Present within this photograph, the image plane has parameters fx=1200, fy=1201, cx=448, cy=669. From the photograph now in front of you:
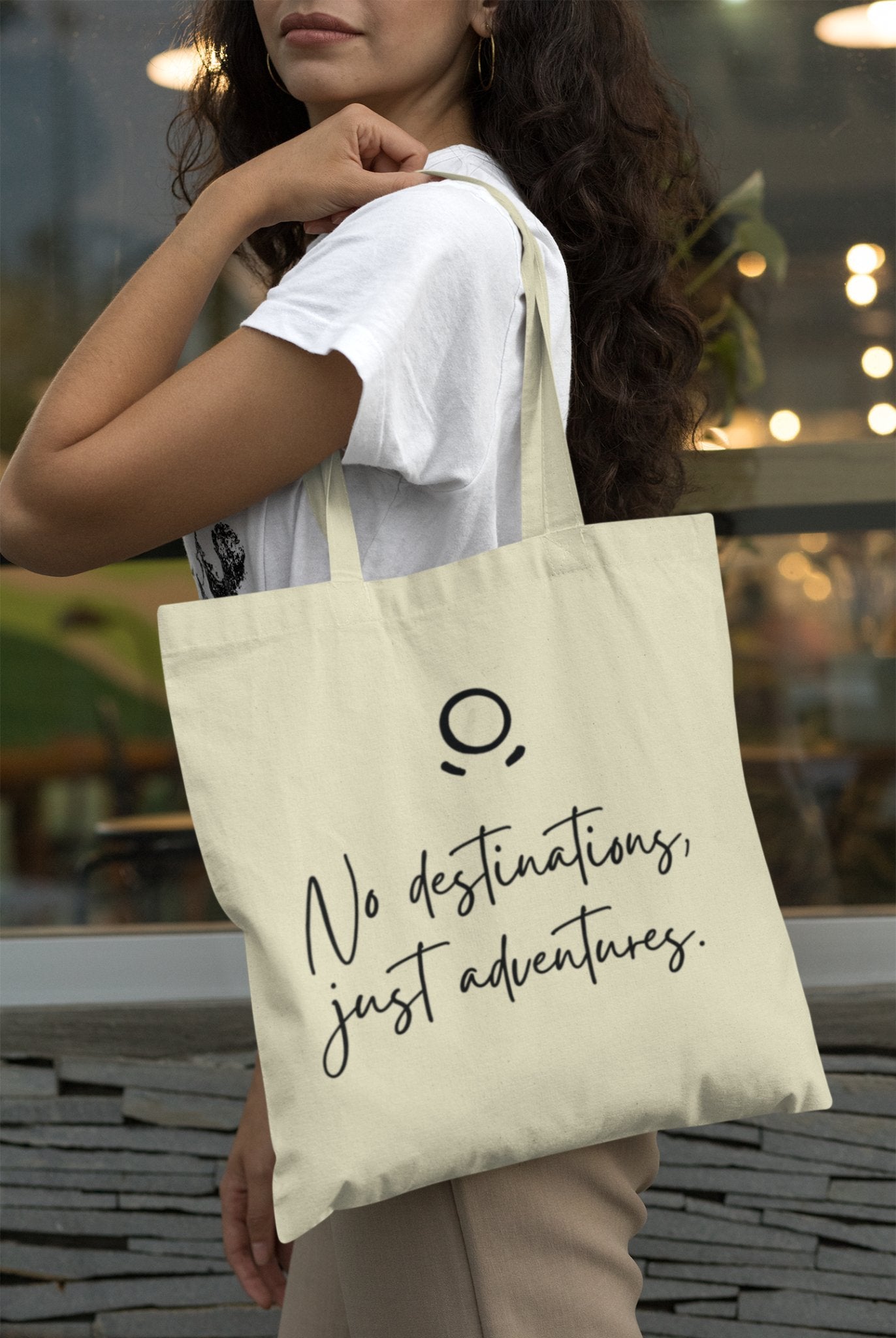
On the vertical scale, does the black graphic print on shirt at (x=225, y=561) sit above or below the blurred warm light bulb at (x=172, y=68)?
below

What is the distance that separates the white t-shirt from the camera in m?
0.75

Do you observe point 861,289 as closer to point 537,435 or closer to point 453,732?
point 537,435

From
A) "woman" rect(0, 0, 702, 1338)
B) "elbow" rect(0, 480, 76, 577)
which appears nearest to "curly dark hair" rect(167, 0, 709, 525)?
"woman" rect(0, 0, 702, 1338)

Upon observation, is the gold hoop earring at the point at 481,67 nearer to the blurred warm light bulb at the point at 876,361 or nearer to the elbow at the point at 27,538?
the elbow at the point at 27,538

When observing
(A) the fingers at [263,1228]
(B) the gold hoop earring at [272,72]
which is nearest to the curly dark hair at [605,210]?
(B) the gold hoop earring at [272,72]

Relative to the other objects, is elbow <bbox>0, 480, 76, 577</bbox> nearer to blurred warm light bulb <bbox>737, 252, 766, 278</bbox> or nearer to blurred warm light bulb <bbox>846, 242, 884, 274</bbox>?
blurred warm light bulb <bbox>737, 252, 766, 278</bbox>

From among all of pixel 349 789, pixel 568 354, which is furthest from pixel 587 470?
pixel 349 789

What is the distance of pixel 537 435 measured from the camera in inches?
32.5

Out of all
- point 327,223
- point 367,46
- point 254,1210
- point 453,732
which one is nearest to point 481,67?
point 367,46

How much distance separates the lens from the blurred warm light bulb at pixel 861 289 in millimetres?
1935

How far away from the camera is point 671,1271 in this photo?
68.4 inches

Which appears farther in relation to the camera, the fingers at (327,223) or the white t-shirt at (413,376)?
the fingers at (327,223)

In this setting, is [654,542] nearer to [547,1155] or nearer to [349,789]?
[349,789]

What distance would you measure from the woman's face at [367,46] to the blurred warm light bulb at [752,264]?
104 centimetres
